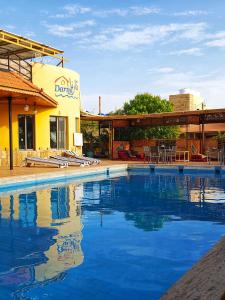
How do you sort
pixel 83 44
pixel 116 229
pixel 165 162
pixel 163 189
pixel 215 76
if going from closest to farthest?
pixel 116 229
pixel 163 189
pixel 83 44
pixel 165 162
pixel 215 76

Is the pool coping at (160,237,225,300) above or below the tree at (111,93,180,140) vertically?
below

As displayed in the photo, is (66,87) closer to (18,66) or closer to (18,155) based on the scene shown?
(18,66)

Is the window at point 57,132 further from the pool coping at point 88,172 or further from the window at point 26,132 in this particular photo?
the pool coping at point 88,172

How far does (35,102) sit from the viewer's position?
1777 centimetres

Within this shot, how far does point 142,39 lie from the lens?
15.9 meters

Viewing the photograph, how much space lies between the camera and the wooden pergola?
811 inches

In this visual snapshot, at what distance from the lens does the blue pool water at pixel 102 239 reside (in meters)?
4.30

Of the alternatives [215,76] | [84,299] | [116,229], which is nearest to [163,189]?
[116,229]

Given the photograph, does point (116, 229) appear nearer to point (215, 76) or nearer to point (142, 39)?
point (142, 39)

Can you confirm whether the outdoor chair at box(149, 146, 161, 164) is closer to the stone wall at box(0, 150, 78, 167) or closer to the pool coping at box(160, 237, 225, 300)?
the stone wall at box(0, 150, 78, 167)

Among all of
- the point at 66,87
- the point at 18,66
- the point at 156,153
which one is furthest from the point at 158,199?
the point at 66,87

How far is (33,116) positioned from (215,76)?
13295mm

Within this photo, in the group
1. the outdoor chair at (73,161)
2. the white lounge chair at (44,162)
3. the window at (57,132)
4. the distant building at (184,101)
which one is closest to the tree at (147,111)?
the window at (57,132)

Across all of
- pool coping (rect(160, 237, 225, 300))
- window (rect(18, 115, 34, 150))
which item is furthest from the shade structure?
pool coping (rect(160, 237, 225, 300))
